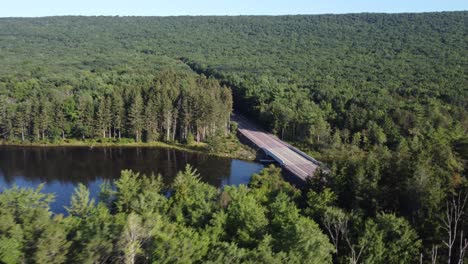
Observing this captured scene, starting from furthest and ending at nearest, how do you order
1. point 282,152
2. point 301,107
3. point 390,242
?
point 301,107
point 282,152
point 390,242

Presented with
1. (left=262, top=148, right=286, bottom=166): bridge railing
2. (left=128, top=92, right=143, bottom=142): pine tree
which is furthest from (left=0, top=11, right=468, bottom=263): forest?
(left=262, top=148, right=286, bottom=166): bridge railing

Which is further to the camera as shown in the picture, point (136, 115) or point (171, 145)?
point (171, 145)

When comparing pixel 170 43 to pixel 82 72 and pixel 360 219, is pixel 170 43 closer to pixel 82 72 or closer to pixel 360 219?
pixel 82 72

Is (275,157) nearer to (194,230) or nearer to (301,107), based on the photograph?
(301,107)

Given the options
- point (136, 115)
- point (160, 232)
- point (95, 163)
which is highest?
point (160, 232)

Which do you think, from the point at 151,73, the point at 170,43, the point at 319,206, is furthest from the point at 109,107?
the point at 170,43

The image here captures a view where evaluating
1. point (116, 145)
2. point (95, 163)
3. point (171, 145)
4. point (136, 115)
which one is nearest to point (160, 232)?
point (95, 163)
